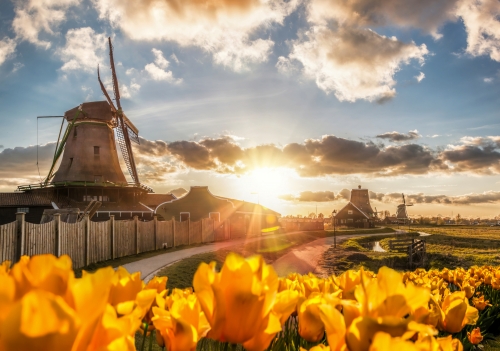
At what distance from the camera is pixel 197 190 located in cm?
4072

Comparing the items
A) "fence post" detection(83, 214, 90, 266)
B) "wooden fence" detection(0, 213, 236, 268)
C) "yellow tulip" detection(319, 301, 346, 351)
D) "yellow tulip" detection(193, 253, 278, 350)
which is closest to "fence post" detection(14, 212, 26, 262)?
"wooden fence" detection(0, 213, 236, 268)

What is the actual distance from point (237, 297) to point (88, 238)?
1644 cm

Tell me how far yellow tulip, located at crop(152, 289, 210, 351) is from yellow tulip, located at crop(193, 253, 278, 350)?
0.16ft

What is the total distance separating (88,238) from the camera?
1584 cm

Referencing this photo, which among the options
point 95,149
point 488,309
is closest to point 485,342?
point 488,309

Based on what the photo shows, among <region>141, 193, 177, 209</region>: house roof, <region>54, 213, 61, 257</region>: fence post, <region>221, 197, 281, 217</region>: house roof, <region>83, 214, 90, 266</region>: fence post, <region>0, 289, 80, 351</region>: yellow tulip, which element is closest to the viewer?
<region>0, 289, 80, 351</region>: yellow tulip

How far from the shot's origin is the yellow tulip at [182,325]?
35.9 inches

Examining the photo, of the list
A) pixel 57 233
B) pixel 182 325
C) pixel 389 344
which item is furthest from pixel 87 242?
pixel 389 344

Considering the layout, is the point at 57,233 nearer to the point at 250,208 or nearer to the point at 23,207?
the point at 23,207

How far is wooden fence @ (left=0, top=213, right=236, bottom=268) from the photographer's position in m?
12.1

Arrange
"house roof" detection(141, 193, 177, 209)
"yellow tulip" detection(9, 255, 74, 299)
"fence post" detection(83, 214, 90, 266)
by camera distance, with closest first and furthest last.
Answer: "yellow tulip" detection(9, 255, 74, 299)
"fence post" detection(83, 214, 90, 266)
"house roof" detection(141, 193, 177, 209)

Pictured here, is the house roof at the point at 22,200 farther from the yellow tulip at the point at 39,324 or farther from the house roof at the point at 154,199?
the yellow tulip at the point at 39,324

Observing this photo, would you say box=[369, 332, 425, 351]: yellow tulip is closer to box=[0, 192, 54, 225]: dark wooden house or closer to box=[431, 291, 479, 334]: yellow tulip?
box=[431, 291, 479, 334]: yellow tulip

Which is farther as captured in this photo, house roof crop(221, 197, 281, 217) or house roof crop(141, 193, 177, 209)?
house roof crop(221, 197, 281, 217)
